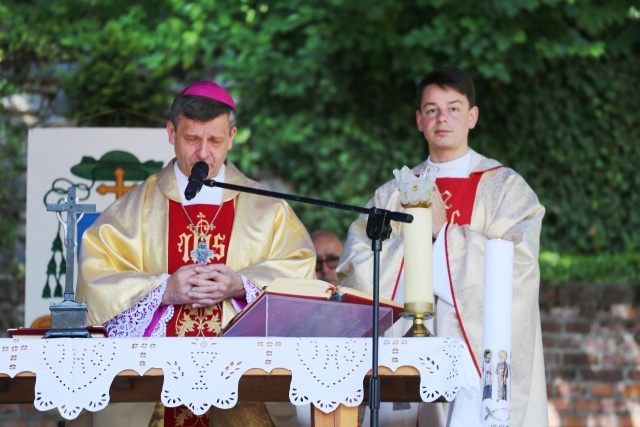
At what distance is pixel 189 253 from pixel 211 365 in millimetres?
1267

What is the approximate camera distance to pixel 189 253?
488 centimetres

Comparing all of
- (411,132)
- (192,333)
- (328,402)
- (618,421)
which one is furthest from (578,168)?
(328,402)

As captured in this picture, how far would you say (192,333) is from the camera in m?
4.73

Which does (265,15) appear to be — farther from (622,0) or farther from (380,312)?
(380,312)

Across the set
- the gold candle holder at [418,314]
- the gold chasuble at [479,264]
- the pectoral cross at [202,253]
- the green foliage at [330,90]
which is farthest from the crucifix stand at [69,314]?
the green foliage at [330,90]

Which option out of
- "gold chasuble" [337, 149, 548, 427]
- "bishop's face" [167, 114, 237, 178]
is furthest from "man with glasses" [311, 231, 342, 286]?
"bishop's face" [167, 114, 237, 178]

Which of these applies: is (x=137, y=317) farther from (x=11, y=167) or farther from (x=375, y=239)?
(x=11, y=167)

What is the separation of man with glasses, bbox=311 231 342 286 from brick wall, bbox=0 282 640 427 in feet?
7.70

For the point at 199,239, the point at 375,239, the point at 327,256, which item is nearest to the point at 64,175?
the point at 327,256

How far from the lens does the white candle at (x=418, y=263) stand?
3.93 meters

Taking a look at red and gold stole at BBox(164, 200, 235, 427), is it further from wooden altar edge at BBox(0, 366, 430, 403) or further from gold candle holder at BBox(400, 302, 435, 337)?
gold candle holder at BBox(400, 302, 435, 337)

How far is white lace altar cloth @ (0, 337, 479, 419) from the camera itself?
363 centimetres

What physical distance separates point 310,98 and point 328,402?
5.57 meters

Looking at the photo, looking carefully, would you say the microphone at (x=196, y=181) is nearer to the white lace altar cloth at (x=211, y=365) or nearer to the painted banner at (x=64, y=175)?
the white lace altar cloth at (x=211, y=365)
